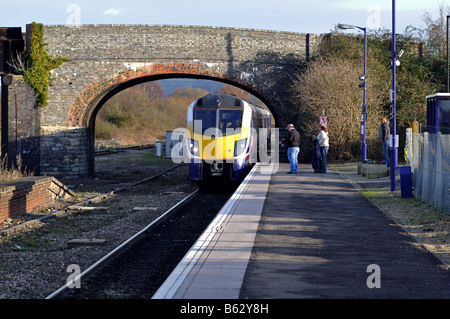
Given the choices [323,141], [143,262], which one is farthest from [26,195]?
Result: [323,141]

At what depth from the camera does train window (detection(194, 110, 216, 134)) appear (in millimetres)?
21188

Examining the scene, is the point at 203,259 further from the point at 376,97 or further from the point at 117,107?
the point at 117,107

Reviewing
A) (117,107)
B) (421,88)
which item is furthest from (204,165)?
(117,107)

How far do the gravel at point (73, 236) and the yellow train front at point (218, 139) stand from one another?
1.33 metres

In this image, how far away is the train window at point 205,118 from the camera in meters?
21.2

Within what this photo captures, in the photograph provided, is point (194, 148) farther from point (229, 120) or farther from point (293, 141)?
point (293, 141)

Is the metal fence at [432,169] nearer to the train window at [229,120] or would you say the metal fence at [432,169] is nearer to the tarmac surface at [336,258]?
the tarmac surface at [336,258]

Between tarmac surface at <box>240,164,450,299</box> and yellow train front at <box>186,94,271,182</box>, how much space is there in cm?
703

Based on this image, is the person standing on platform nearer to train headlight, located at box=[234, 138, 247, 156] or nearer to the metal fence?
train headlight, located at box=[234, 138, 247, 156]

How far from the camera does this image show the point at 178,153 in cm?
4228

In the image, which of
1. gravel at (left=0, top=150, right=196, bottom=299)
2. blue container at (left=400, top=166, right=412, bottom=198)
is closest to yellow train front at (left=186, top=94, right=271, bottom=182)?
gravel at (left=0, top=150, right=196, bottom=299)

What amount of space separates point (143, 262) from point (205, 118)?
37.5ft
